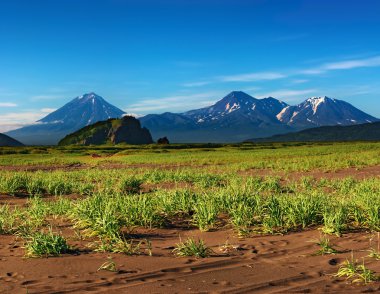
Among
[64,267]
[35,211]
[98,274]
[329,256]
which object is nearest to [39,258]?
[64,267]

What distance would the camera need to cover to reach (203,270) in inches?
234

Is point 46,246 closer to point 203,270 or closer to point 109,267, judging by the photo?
point 109,267

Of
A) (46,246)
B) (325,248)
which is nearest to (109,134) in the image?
(46,246)

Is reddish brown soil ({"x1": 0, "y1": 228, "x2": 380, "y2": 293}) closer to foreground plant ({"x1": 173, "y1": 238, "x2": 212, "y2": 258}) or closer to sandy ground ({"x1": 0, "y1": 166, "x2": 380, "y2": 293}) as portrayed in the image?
sandy ground ({"x1": 0, "y1": 166, "x2": 380, "y2": 293})

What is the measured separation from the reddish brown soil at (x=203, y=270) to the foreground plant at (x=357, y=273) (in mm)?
111

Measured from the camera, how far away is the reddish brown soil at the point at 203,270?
17.3 feet

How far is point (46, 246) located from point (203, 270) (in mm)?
2470

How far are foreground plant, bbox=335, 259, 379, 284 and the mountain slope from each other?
145 meters

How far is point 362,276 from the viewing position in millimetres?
5348

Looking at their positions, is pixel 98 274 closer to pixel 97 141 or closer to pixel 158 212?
pixel 158 212

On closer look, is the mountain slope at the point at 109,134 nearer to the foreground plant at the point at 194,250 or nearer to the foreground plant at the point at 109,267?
the foreground plant at the point at 194,250

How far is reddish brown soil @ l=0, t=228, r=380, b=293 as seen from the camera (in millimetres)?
5270

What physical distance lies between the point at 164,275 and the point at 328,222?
342 cm

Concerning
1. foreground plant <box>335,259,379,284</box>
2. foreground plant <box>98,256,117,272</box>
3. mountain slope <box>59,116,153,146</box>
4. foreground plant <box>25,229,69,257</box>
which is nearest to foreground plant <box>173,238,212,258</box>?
foreground plant <box>98,256,117,272</box>
